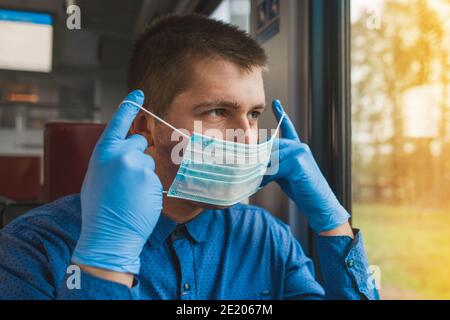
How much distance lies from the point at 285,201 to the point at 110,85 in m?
4.03

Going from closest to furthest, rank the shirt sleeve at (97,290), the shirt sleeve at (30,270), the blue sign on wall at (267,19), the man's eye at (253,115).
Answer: the shirt sleeve at (97,290), the shirt sleeve at (30,270), the man's eye at (253,115), the blue sign on wall at (267,19)

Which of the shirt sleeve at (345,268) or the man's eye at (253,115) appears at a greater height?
the man's eye at (253,115)

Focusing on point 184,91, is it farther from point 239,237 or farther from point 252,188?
point 239,237

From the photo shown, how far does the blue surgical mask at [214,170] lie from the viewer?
91 cm

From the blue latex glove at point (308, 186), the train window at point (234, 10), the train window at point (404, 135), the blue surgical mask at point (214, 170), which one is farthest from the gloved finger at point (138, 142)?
the train window at point (234, 10)

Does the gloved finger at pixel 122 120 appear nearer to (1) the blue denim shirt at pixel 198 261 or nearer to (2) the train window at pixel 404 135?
(1) the blue denim shirt at pixel 198 261

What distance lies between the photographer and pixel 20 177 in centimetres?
195

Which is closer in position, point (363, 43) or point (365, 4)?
point (365, 4)

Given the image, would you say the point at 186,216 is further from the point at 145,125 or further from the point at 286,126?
the point at 286,126

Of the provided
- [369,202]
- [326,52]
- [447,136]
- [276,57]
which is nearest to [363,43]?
[326,52]

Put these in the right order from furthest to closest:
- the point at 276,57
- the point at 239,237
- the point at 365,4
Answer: the point at 276,57 < the point at 365,4 < the point at 239,237

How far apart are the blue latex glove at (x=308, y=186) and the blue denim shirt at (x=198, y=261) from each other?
0.05 meters
